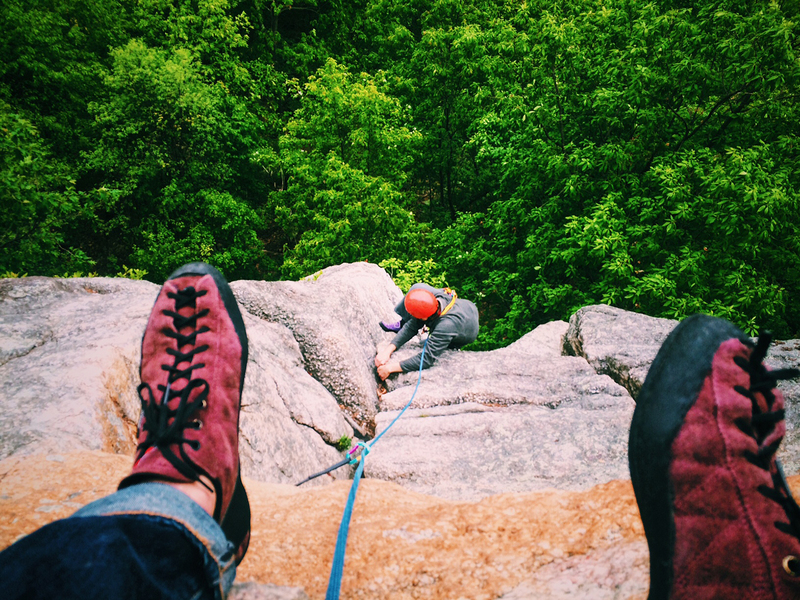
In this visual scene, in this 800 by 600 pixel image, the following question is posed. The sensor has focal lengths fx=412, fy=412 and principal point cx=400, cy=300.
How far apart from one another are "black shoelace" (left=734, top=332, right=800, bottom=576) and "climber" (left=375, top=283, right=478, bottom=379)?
337cm

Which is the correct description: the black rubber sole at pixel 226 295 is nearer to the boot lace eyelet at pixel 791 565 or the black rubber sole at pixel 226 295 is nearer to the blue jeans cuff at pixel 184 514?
the blue jeans cuff at pixel 184 514

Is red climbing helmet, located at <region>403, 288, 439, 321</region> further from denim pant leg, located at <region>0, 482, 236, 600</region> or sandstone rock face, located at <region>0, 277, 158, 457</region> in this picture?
denim pant leg, located at <region>0, 482, 236, 600</region>

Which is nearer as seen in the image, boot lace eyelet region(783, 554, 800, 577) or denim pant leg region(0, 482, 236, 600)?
denim pant leg region(0, 482, 236, 600)

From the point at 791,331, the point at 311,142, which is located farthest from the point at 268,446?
the point at 791,331

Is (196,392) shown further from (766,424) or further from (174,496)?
(766,424)

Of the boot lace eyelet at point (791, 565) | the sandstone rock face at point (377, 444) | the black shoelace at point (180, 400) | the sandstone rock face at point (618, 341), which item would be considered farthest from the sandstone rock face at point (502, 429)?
the black shoelace at point (180, 400)

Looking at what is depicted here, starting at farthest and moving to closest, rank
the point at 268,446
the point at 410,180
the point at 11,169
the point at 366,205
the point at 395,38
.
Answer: the point at 410,180, the point at 395,38, the point at 366,205, the point at 11,169, the point at 268,446

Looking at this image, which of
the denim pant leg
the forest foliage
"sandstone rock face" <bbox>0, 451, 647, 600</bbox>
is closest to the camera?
the denim pant leg

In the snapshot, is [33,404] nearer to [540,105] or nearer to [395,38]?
[540,105]

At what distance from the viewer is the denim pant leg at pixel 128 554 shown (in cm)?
90

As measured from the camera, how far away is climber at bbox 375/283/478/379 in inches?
180

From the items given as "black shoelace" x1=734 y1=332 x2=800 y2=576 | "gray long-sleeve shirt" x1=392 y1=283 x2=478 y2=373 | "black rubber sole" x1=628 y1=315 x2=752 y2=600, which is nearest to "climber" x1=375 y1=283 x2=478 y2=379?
"gray long-sleeve shirt" x1=392 y1=283 x2=478 y2=373

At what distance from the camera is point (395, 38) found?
1487 cm

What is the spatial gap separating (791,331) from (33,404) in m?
13.0
